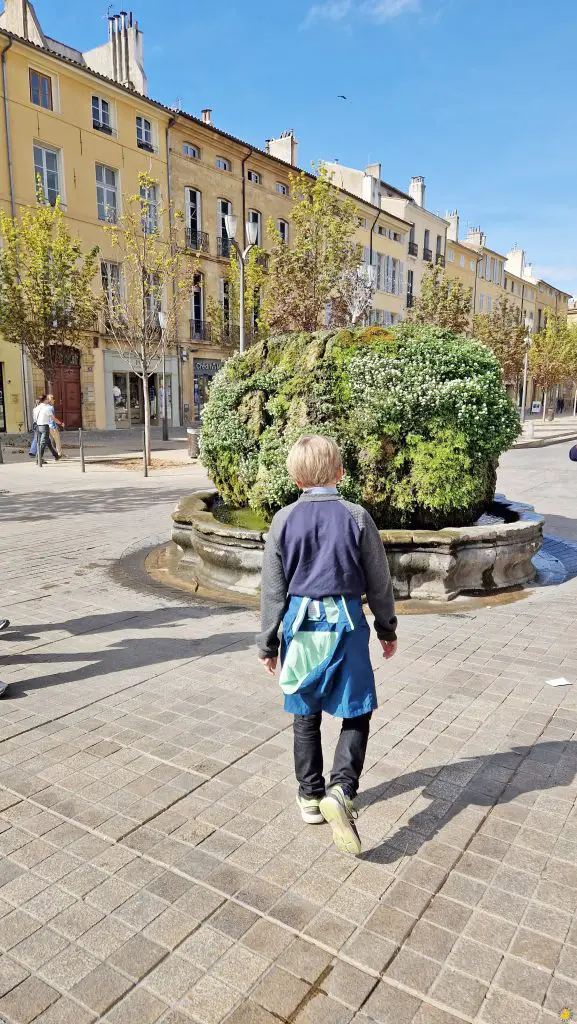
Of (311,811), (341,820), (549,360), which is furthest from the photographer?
(549,360)

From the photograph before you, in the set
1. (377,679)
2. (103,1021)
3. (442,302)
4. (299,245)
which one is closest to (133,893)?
(103,1021)

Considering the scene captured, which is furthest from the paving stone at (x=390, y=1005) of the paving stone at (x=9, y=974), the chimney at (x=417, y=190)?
the chimney at (x=417, y=190)

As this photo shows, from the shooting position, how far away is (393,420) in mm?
6098

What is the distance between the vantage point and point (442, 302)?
28.3 m

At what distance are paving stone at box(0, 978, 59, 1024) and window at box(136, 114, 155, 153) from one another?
30378 mm

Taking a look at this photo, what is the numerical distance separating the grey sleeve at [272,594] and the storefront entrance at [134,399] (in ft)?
84.8

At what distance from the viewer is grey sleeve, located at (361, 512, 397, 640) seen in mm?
2619

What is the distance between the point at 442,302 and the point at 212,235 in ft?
36.0

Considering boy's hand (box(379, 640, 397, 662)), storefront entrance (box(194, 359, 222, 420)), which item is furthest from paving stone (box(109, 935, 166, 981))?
storefront entrance (box(194, 359, 222, 420))

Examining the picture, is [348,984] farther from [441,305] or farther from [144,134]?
[144,134]

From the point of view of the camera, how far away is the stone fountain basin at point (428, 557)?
5859 millimetres

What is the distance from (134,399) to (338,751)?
91.2 feet

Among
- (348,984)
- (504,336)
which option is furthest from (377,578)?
(504,336)

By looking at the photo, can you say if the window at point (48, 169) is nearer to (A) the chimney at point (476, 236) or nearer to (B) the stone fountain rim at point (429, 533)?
(B) the stone fountain rim at point (429, 533)
